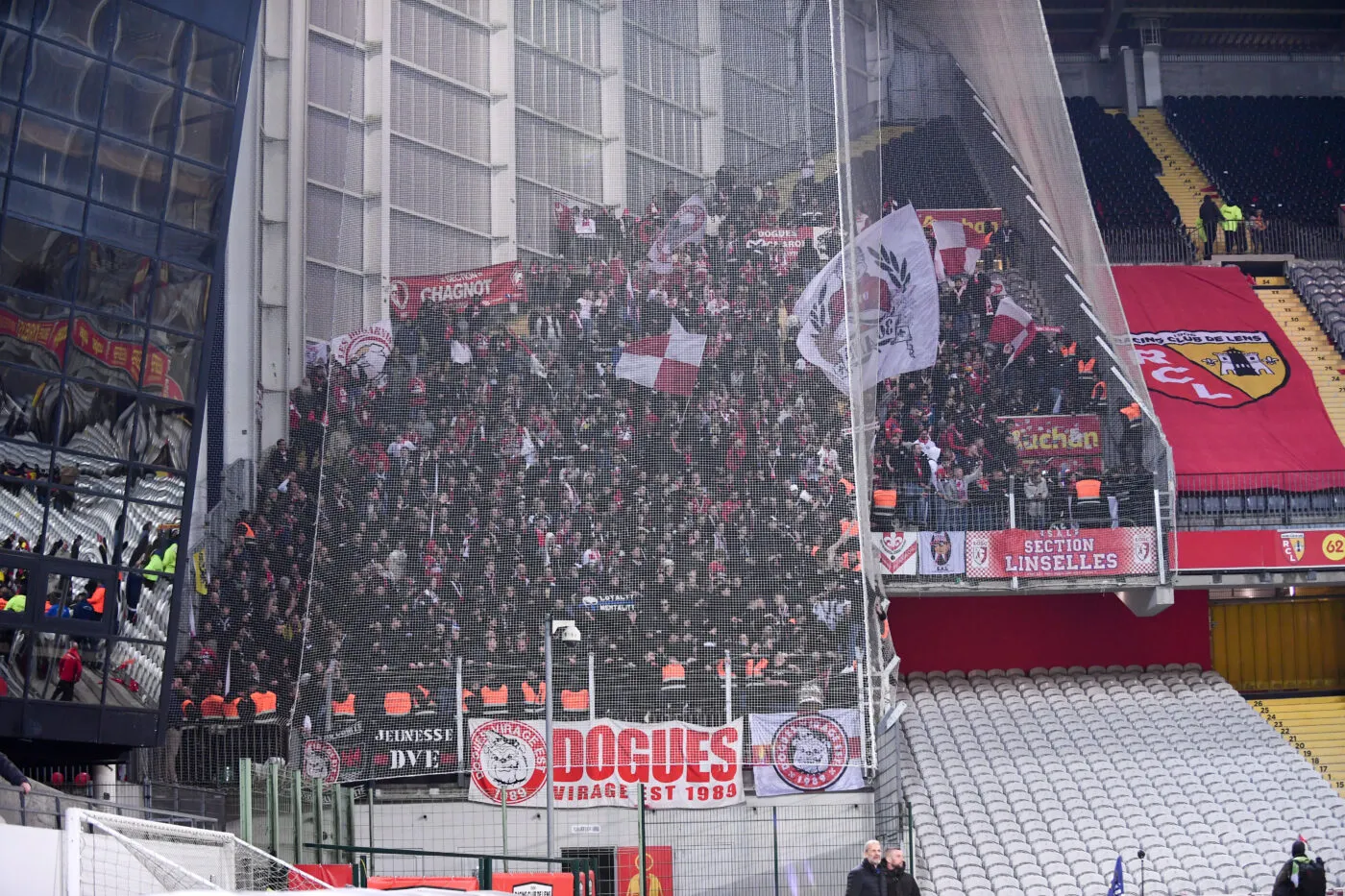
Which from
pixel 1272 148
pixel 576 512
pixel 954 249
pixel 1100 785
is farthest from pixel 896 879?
pixel 1272 148

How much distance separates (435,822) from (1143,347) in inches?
563

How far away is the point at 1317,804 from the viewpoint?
20.8 m

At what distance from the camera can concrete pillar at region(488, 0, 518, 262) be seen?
68.0ft

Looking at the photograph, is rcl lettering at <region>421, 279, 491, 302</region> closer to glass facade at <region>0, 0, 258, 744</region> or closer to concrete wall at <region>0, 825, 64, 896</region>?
glass facade at <region>0, 0, 258, 744</region>

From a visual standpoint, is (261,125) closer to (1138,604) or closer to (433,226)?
(433,226)

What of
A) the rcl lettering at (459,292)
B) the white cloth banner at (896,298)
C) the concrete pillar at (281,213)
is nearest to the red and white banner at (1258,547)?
the white cloth banner at (896,298)

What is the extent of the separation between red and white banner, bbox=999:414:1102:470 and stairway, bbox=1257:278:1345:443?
5.48 metres

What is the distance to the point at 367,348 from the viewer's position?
20.7 metres

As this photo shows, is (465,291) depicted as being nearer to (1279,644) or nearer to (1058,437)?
(1058,437)

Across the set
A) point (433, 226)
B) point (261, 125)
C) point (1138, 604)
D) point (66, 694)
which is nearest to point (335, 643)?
point (66, 694)

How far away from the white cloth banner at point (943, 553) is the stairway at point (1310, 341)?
25.7 feet

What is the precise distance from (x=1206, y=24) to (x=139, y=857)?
105ft

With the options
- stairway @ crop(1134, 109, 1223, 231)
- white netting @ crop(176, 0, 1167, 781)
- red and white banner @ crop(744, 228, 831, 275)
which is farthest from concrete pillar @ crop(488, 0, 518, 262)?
stairway @ crop(1134, 109, 1223, 231)

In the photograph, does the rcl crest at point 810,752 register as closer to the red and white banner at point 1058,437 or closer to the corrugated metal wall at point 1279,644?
the red and white banner at point 1058,437
